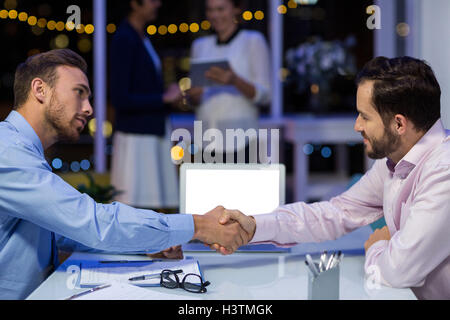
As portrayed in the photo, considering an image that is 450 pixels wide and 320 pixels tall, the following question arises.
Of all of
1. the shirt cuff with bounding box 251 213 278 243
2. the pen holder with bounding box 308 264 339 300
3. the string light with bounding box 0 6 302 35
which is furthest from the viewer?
the string light with bounding box 0 6 302 35

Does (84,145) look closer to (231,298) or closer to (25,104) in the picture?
(25,104)

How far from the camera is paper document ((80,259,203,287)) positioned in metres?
1.51

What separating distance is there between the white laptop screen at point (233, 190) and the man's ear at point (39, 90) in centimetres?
53

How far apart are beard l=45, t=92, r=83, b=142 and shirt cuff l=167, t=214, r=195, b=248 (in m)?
0.41

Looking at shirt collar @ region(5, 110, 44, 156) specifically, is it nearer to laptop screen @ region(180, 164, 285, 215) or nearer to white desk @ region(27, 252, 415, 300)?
white desk @ region(27, 252, 415, 300)

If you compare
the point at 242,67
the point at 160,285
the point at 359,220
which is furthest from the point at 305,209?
the point at 242,67

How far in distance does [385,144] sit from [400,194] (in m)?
0.15

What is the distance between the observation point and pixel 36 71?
166cm

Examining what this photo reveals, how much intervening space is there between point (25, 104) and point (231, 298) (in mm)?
796
